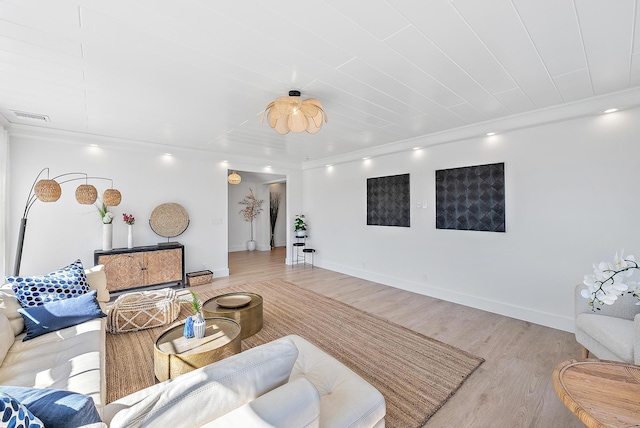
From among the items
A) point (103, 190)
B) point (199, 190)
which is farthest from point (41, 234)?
point (199, 190)

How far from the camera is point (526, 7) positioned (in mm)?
1646

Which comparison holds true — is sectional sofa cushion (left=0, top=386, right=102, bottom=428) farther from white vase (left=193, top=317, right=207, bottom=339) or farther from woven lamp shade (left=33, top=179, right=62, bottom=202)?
woven lamp shade (left=33, top=179, right=62, bottom=202)

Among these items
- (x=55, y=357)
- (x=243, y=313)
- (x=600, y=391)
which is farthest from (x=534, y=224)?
(x=55, y=357)

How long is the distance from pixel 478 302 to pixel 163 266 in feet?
17.4

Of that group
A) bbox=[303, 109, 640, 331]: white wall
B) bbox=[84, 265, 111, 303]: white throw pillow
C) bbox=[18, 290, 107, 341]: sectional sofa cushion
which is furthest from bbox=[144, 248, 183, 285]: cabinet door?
bbox=[303, 109, 640, 331]: white wall

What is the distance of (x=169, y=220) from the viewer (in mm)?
5172

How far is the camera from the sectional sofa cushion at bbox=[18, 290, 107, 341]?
218 cm

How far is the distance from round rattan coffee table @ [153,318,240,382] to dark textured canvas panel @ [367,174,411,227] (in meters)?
3.63

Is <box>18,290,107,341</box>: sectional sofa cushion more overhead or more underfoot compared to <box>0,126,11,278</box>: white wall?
more underfoot

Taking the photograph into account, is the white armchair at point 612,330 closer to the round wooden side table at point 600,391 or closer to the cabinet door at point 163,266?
the round wooden side table at point 600,391

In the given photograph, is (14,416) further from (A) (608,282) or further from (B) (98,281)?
(B) (98,281)

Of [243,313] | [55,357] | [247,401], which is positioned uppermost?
[247,401]

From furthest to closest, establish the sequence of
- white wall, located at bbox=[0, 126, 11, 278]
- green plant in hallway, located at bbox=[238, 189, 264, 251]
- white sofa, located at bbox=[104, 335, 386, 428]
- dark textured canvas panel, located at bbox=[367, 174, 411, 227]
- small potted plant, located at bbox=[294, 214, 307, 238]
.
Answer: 1. green plant in hallway, located at bbox=[238, 189, 264, 251]
2. small potted plant, located at bbox=[294, 214, 307, 238]
3. dark textured canvas panel, located at bbox=[367, 174, 411, 227]
4. white wall, located at bbox=[0, 126, 11, 278]
5. white sofa, located at bbox=[104, 335, 386, 428]

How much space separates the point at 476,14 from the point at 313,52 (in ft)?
3.68
